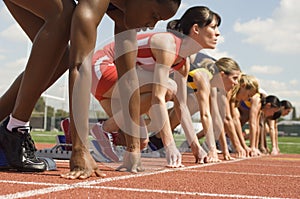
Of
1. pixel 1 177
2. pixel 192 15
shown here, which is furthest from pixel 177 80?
pixel 1 177

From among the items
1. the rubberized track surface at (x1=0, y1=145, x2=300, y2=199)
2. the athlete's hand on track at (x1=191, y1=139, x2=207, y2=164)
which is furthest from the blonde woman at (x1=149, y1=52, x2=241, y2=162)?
the rubberized track surface at (x1=0, y1=145, x2=300, y2=199)

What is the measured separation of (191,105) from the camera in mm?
6801

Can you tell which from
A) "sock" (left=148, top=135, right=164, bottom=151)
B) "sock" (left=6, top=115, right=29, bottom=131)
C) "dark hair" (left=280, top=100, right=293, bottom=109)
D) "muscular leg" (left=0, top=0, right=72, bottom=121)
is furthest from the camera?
"dark hair" (left=280, top=100, right=293, bottom=109)

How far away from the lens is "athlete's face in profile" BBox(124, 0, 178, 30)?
3086 mm

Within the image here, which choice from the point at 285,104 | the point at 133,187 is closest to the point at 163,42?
the point at 133,187

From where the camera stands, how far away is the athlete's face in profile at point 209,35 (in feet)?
17.4

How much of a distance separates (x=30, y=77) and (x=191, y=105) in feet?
13.5

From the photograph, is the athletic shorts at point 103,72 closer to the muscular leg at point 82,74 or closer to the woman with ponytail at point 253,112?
the muscular leg at point 82,74

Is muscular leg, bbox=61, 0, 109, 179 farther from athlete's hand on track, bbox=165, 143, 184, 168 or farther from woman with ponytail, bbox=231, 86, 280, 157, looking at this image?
woman with ponytail, bbox=231, 86, 280, 157

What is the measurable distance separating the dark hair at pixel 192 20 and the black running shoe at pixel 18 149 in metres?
2.60

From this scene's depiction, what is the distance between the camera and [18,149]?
118 inches

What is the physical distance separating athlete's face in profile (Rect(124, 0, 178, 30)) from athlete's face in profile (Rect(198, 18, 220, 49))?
2.14m

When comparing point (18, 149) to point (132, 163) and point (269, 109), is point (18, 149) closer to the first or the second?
point (132, 163)

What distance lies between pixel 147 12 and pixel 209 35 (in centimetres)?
232
